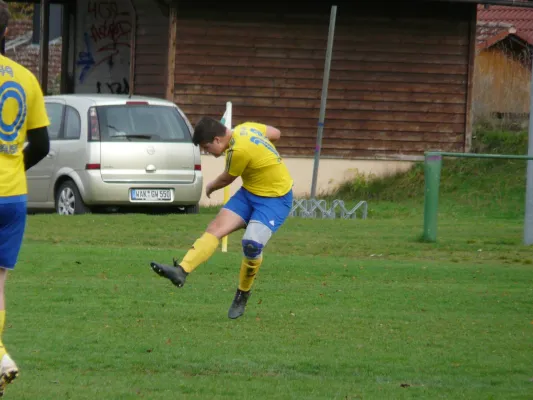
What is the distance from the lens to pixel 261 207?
923 centimetres

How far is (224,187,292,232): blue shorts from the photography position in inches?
362

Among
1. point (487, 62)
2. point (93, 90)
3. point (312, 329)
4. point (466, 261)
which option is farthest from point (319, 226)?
point (487, 62)

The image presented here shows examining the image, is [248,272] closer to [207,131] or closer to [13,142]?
[207,131]

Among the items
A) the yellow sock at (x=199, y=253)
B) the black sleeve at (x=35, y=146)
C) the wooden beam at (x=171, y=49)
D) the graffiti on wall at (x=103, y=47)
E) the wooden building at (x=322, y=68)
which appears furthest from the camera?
the graffiti on wall at (x=103, y=47)

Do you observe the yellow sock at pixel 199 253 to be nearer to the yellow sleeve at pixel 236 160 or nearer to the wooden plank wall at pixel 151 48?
the yellow sleeve at pixel 236 160

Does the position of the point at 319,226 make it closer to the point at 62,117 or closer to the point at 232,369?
the point at 62,117

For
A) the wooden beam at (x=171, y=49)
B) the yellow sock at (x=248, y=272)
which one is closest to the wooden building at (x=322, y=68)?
the wooden beam at (x=171, y=49)

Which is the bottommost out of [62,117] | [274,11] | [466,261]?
[466,261]

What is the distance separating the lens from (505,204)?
2169 centimetres

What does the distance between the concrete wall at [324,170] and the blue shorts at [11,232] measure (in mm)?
17629

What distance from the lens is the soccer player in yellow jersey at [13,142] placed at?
5758mm

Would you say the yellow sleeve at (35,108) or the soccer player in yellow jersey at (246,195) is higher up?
the yellow sleeve at (35,108)

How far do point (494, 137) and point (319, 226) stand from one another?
30.9 feet

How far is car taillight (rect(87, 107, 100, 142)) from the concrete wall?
19.6 ft
